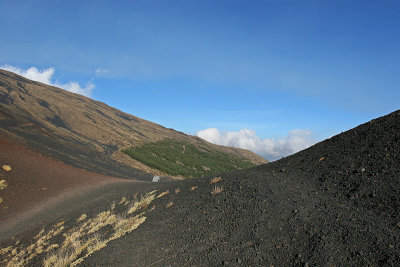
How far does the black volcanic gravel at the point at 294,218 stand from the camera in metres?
7.49

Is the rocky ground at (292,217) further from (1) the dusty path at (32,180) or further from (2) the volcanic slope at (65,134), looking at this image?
(2) the volcanic slope at (65,134)

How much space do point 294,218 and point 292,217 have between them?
0.35ft

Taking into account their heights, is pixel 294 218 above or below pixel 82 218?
above

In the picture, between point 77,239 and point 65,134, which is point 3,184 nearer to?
point 77,239

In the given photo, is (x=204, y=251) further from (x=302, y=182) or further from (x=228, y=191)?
(x=302, y=182)

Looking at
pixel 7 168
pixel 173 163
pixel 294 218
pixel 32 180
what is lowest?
pixel 32 180

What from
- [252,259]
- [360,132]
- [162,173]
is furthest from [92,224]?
[162,173]

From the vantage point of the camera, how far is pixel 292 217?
939 cm

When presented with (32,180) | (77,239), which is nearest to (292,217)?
(77,239)

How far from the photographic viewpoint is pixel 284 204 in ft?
34.3

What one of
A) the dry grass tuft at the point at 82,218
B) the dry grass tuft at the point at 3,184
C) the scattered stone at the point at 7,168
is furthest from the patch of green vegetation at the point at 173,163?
the dry grass tuft at the point at 82,218

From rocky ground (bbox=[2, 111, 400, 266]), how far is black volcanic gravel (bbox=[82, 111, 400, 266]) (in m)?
0.03

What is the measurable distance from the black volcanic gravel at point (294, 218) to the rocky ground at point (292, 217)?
3cm

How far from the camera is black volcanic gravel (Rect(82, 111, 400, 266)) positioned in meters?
7.49
